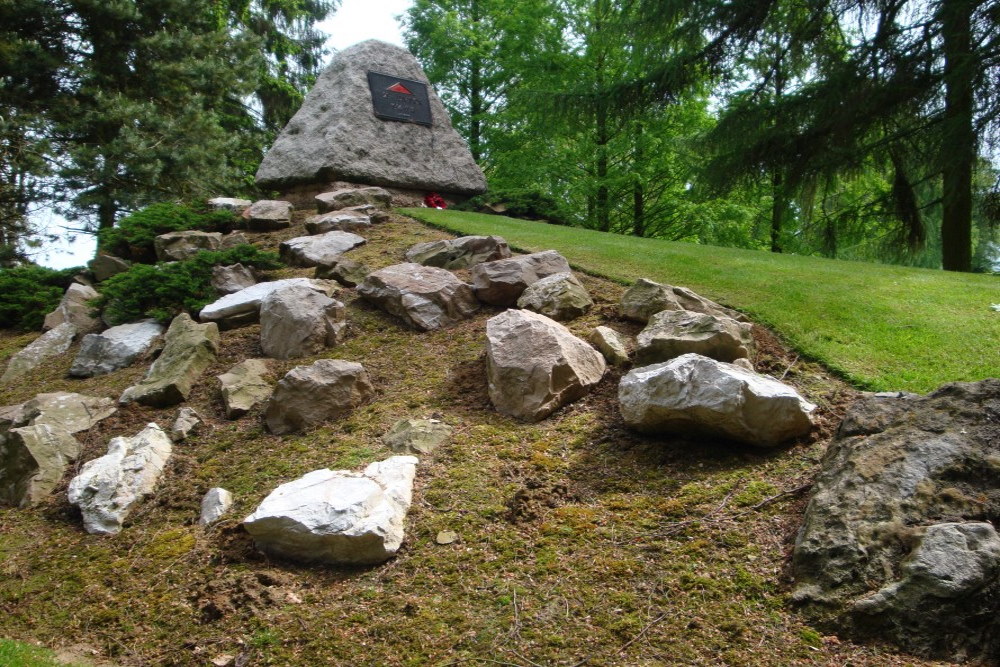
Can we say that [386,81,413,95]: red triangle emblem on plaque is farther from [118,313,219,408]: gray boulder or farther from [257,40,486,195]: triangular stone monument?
[118,313,219,408]: gray boulder

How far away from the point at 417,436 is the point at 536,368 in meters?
0.84

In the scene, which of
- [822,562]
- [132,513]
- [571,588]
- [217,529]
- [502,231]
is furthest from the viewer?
[502,231]

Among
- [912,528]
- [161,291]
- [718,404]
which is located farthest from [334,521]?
[161,291]

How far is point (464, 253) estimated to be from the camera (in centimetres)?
697

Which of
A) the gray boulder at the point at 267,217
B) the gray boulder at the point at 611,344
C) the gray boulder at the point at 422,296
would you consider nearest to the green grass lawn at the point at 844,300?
the gray boulder at the point at 611,344

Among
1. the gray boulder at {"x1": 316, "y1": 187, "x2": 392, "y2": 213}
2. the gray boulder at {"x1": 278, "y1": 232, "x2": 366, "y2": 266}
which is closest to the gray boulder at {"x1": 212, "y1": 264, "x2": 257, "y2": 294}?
the gray boulder at {"x1": 278, "y1": 232, "x2": 366, "y2": 266}

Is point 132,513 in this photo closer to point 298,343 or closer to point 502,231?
point 298,343

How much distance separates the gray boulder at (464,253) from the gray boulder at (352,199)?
2688mm

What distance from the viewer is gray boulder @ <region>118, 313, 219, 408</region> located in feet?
17.5

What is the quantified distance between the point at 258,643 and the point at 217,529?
104 centimetres

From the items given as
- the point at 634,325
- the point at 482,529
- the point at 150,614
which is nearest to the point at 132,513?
the point at 150,614

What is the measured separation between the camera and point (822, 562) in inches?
111

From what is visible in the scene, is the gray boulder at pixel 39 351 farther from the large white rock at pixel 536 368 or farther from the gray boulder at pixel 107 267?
the large white rock at pixel 536 368

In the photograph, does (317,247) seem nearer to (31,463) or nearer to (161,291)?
(161,291)
